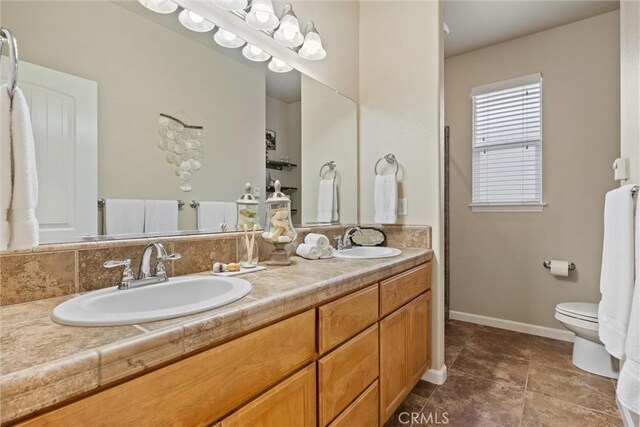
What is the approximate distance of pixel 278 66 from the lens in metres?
1.78

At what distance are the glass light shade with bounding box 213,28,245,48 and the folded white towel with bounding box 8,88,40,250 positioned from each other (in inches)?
36.9

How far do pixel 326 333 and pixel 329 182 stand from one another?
4.36 ft

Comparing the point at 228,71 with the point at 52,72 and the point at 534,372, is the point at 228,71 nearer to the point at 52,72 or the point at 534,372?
the point at 52,72

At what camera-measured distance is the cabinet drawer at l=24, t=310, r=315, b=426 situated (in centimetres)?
53

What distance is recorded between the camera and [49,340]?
588mm

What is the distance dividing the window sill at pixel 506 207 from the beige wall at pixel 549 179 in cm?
4

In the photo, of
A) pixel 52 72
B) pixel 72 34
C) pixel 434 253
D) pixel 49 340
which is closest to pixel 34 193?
pixel 49 340

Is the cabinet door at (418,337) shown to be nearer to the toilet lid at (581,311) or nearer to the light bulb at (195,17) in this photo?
the toilet lid at (581,311)


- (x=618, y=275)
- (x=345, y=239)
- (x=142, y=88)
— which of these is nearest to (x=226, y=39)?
(x=142, y=88)

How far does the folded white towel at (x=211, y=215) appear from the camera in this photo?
1371 mm

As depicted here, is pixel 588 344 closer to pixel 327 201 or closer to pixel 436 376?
pixel 436 376

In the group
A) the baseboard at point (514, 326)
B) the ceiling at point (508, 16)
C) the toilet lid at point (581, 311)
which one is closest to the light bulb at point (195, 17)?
the ceiling at point (508, 16)

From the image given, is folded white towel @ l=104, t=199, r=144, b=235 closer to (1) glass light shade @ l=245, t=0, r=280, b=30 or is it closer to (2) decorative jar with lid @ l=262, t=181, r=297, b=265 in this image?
(2) decorative jar with lid @ l=262, t=181, r=297, b=265

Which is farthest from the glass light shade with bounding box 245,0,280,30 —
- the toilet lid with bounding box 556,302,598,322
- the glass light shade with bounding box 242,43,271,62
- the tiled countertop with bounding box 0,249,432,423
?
the toilet lid with bounding box 556,302,598,322
